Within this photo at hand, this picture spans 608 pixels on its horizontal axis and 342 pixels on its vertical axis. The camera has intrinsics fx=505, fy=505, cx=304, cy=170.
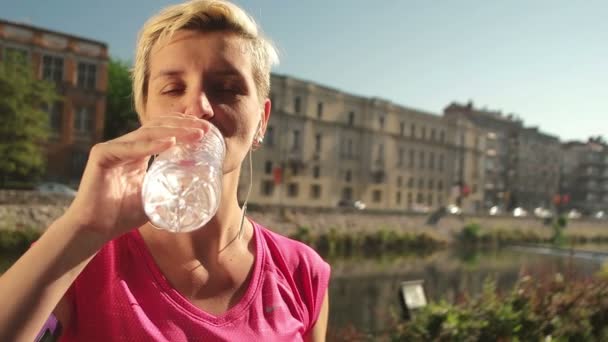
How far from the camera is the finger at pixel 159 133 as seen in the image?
0.90 m

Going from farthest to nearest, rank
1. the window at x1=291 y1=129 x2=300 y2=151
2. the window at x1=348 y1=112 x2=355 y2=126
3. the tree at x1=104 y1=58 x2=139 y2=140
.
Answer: the window at x1=348 y1=112 x2=355 y2=126 < the window at x1=291 y1=129 x2=300 y2=151 < the tree at x1=104 y1=58 x2=139 y2=140

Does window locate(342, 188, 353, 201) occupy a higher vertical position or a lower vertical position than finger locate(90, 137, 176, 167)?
higher

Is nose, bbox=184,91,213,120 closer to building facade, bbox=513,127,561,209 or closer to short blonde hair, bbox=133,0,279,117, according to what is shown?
short blonde hair, bbox=133,0,279,117

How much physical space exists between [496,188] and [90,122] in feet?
183

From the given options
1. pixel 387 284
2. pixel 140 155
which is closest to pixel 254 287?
pixel 140 155

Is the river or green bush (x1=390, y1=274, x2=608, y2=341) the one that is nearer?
green bush (x1=390, y1=274, x2=608, y2=341)

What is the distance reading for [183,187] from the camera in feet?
3.35

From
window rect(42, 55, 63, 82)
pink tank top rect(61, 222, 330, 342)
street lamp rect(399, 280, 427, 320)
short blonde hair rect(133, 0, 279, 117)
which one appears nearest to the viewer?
pink tank top rect(61, 222, 330, 342)

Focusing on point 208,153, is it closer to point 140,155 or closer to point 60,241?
point 140,155

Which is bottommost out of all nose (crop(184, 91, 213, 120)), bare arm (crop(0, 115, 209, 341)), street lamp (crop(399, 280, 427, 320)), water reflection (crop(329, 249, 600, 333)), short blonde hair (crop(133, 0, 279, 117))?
water reflection (crop(329, 249, 600, 333))

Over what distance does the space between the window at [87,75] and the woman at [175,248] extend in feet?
97.5

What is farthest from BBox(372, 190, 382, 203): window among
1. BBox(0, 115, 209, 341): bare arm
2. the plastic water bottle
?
BBox(0, 115, 209, 341): bare arm

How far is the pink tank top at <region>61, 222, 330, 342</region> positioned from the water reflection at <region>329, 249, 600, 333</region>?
9840mm

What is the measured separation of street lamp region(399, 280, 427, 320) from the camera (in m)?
5.09
